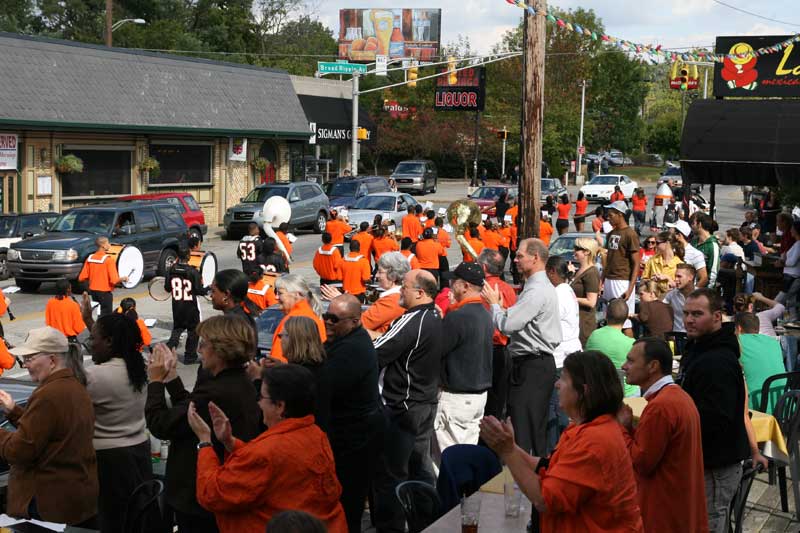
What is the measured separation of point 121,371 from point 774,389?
5525 millimetres

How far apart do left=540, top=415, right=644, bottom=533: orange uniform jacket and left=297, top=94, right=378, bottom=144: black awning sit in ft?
135

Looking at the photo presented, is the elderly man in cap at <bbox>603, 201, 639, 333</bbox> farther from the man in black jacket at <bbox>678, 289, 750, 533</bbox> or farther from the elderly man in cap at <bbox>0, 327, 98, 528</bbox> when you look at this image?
the elderly man in cap at <bbox>0, 327, 98, 528</bbox>

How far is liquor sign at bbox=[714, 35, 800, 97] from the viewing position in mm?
16641

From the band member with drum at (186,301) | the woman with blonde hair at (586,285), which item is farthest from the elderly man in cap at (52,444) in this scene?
the band member with drum at (186,301)

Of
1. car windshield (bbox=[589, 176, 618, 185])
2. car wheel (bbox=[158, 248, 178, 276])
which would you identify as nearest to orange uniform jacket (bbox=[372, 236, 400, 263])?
car wheel (bbox=[158, 248, 178, 276])

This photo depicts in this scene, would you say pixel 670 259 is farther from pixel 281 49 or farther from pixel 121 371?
pixel 281 49

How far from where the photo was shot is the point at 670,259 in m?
13.0

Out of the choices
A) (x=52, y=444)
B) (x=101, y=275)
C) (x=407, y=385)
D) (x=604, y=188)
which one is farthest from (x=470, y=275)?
(x=604, y=188)

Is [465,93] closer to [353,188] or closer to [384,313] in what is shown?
[353,188]

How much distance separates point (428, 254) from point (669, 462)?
10680mm

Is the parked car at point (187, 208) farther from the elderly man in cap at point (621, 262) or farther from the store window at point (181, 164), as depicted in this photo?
the elderly man in cap at point (621, 262)

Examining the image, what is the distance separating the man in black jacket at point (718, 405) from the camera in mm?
5695

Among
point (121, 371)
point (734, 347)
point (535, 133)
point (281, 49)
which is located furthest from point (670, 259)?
point (281, 49)

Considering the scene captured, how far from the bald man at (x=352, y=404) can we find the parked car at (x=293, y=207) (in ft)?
77.5
